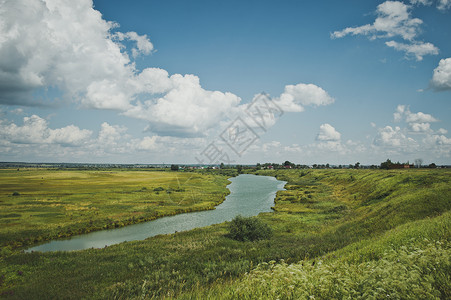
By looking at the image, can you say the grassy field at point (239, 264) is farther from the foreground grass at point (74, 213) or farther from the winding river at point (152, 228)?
the foreground grass at point (74, 213)

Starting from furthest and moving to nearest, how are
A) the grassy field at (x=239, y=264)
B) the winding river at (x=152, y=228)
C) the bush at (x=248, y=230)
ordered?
the winding river at (x=152, y=228)
the bush at (x=248, y=230)
the grassy field at (x=239, y=264)

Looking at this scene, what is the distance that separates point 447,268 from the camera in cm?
519

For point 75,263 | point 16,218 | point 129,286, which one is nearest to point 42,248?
point 75,263

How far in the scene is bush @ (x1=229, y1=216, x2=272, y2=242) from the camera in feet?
82.0

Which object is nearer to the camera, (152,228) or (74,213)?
(152,228)

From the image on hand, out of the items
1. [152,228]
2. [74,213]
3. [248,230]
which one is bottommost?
[152,228]

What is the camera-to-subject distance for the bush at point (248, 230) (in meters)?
25.0

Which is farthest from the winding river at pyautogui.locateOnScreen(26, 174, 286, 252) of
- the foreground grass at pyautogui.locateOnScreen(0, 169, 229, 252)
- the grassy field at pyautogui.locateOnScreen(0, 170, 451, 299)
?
the grassy field at pyautogui.locateOnScreen(0, 170, 451, 299)

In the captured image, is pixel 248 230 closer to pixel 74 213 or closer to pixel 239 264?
pixel 239 264

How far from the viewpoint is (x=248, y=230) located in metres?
→ 25.2

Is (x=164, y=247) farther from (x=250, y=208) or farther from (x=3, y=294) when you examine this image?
(x=250, y=208)

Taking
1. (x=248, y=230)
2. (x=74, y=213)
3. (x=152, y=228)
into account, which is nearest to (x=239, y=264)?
(x=248, y=230)

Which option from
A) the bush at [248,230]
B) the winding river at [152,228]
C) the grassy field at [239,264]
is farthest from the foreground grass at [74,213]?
the bush at [248,230]

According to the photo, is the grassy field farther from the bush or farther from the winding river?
the winding river
